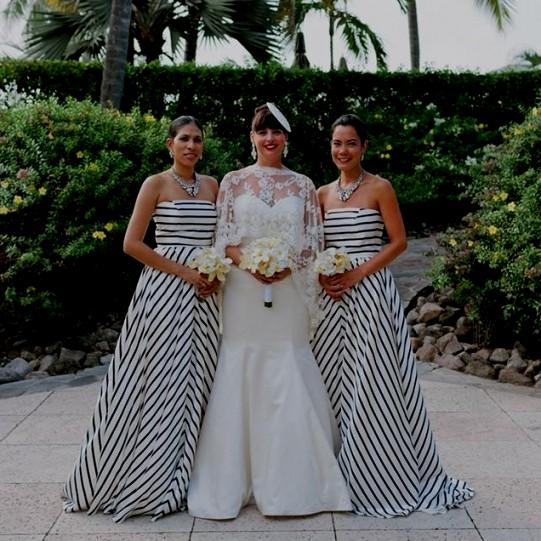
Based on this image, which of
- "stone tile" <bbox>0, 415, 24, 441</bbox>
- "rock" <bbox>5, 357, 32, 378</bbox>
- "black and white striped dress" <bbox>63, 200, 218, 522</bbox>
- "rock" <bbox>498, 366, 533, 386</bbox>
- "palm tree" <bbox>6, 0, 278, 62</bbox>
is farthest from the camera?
"palm tree" <bbox>6, 0, 278, 62</bbox>

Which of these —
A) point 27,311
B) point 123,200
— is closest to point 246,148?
point 123,200

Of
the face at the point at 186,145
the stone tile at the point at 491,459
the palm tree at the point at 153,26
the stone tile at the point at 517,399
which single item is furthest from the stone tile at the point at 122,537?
the palm tree at the point at 153,26

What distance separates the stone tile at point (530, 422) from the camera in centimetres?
504

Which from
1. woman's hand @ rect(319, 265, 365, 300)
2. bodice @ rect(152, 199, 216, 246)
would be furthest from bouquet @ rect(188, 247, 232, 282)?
woman's hand @ rect(319, 265, 365, 300)

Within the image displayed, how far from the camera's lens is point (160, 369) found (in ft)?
12.6

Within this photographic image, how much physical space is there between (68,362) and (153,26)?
946 cm

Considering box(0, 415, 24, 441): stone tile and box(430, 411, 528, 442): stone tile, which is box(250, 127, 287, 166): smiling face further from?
box(0, 415, 24, 441): stone tile

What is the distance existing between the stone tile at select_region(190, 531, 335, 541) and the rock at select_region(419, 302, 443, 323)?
4619 mm

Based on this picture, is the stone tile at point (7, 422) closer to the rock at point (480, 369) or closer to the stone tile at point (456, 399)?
the stone tile at point (456, 399)

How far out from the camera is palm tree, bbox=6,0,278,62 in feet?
45.9

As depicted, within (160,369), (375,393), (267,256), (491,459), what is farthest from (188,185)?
(491,459)

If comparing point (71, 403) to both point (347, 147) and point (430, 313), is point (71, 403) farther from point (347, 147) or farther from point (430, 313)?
point (430, 313)

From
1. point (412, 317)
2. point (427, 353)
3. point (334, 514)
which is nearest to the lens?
point (334, 514)

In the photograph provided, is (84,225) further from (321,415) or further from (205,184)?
(321,415)
